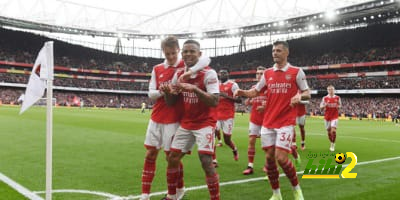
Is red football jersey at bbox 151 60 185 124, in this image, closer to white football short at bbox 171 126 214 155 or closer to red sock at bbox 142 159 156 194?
white football short at bbox 171 126 214 155

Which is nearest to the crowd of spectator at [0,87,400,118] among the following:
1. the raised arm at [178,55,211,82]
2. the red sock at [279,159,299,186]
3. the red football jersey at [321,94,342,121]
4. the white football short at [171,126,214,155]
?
the red football jersey at [321,94,342,121]

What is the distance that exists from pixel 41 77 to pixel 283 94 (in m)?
3.33

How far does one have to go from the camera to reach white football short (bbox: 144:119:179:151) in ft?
16.4

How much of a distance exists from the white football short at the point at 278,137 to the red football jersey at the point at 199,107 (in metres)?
1.09

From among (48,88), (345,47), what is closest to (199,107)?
(48,88)

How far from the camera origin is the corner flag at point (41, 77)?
3.90 metres

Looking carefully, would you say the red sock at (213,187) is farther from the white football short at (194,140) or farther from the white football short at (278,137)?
the white football short at (278,137)

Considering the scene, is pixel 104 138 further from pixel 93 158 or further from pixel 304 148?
pixel 304 148

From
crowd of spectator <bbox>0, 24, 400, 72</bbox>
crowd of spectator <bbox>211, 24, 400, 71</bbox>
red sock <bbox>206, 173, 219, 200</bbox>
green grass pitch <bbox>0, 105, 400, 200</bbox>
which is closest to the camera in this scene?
red sock <bbox>206, 173, 219, 200</bbox>

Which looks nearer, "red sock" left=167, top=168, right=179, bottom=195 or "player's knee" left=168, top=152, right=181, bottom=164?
"player's knee" left=168, top=152, right=181, bottom=164

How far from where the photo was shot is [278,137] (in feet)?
17.3

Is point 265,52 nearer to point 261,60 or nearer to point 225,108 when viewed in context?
point 261,60

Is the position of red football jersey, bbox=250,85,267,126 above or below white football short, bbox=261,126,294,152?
above

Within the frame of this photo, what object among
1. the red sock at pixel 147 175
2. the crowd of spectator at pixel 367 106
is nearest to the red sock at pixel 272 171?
the red sock at pixel 147 175
